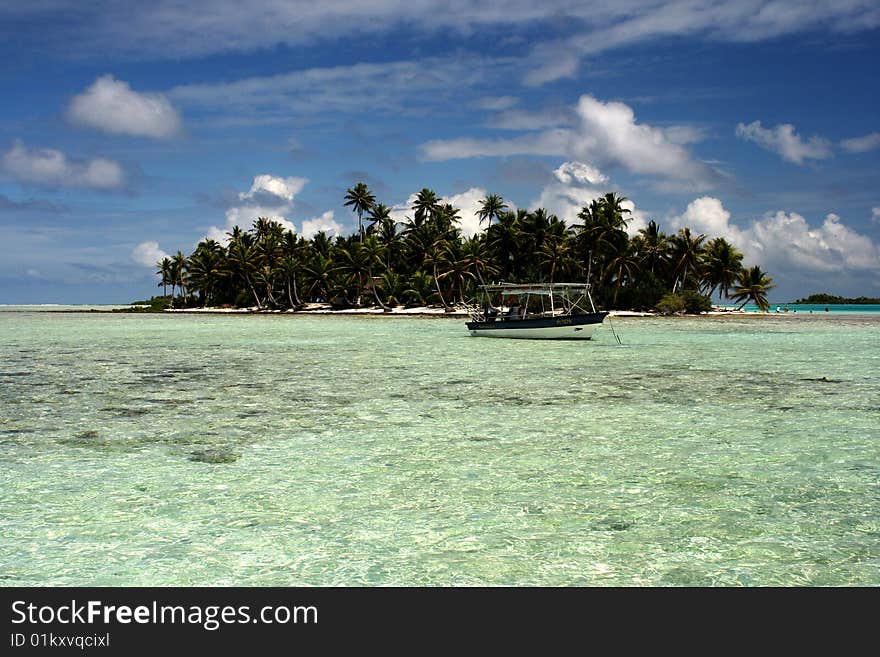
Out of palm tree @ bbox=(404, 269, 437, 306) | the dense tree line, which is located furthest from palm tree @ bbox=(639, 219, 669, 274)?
palm tree @ bbox=(404, 269, 437, 306)

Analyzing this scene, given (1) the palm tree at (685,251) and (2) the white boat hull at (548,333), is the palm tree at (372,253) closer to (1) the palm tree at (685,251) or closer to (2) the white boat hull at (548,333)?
(1) the palm tree at (685,251)

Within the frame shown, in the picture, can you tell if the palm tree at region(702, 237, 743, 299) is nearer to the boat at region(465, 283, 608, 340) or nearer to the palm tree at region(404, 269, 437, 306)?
the palm tree at region(404, 269, 437, 306)

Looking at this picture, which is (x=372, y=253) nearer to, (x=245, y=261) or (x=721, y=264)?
(x=245, y=261)

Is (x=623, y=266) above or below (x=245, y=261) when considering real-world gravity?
below

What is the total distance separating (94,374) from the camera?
73.2 feet

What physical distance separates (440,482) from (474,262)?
77.2 metres

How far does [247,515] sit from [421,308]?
286 ft

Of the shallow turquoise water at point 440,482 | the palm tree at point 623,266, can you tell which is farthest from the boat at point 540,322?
the palm tree at point 623,266

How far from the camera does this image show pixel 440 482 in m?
9.08

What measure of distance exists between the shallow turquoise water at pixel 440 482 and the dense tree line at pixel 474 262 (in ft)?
221

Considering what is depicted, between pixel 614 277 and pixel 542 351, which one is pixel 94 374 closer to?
pixel 542 351

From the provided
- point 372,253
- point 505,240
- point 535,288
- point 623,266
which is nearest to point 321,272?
point 372,253

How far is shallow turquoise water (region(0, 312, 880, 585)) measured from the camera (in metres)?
6.29
